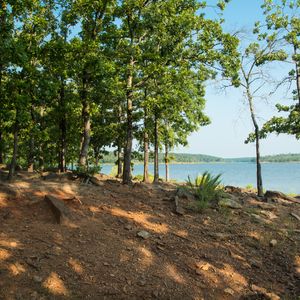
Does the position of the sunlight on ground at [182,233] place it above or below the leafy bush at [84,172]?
below

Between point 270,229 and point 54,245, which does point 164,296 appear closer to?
point 54,245

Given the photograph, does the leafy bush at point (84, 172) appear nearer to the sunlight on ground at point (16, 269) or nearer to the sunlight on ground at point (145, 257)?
the sunlight on ground at point (145, 257)

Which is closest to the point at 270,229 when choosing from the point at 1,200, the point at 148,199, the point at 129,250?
the point at 148,199

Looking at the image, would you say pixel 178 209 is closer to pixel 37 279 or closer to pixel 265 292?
pixel 265 292

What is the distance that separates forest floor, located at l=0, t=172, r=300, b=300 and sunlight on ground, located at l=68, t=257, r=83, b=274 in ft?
0.05

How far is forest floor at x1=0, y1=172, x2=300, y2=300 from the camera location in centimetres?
496

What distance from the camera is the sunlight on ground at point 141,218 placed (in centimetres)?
726

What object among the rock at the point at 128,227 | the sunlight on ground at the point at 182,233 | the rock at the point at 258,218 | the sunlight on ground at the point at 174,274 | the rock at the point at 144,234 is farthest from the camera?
the rock at the point at 258,218

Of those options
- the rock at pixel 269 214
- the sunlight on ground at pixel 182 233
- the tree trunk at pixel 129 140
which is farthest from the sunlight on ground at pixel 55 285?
the tree trunk at pixel 129 140

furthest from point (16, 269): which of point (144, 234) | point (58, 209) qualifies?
point (144, 234)

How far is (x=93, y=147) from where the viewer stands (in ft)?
91.5

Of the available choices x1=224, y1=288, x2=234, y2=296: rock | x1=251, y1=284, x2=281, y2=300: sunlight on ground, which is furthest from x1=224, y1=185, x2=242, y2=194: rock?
x1=224, y1=288, x2=234, y2=296: rock

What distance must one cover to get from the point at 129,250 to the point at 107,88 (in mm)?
9337

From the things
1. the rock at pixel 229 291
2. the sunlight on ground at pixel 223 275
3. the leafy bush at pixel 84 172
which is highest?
the leafy bush at pixel 84 172
